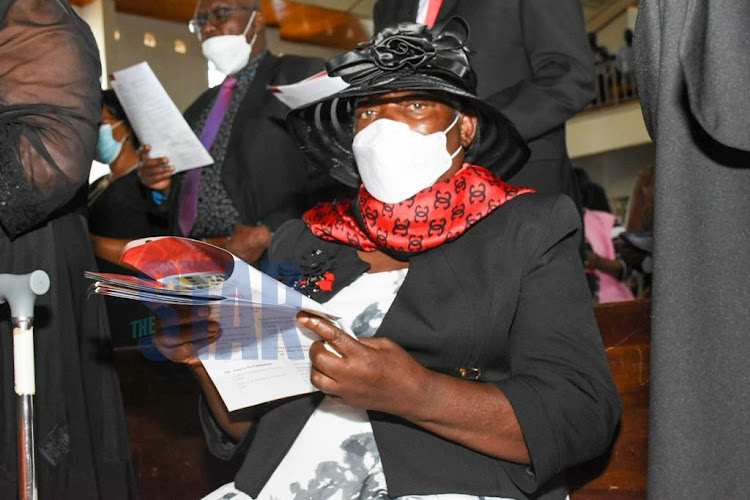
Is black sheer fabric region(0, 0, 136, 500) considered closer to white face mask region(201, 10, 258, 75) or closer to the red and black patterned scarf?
the red and black patterned scarf

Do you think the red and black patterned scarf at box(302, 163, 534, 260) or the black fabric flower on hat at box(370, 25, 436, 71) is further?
the black fabric flower on hat at box(370, 25, 436, 71)

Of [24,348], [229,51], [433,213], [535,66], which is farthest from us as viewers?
[229,51]

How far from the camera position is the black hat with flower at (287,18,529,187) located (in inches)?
88.8

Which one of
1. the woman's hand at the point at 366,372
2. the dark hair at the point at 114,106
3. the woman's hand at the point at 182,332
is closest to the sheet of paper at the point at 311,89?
the woman's hand at the point at 182,332

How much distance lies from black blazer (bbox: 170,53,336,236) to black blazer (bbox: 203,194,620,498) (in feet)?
4.54

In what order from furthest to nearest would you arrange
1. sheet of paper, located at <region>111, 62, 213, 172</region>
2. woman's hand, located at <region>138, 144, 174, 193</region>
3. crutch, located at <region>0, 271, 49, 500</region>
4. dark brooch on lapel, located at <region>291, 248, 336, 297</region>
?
woman's hand, located at <region>138, 144, 174, 193</region>
sheet of paper, located at <region>111, 62, 213, 172</region>
dark brooch on lapel, located at <region>291, 248, 336, 297</region>
crutch, located at <region>0, 271, 49, 500</region>

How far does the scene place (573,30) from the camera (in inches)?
120

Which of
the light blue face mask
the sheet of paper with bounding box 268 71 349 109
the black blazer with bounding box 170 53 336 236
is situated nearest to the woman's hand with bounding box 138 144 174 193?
the black blazer with bounding box 170 53 336 236

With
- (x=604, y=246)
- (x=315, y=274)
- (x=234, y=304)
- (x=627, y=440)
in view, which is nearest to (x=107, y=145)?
(x=315, y=274)

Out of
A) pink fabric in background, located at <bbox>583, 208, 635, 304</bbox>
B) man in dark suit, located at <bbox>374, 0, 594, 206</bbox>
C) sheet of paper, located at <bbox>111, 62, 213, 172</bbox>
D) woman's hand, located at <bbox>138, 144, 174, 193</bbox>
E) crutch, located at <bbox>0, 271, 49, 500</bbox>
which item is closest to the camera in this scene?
crutch, located at <bbox>0, 271, 49, 500</bbox>

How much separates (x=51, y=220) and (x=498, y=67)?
1.55 m

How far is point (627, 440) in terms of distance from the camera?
2.31 m

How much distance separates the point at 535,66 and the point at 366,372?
5.75ft

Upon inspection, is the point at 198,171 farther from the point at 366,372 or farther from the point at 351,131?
the point at 366,372
